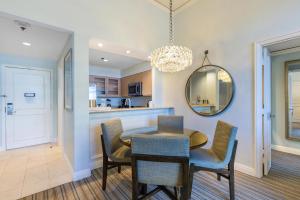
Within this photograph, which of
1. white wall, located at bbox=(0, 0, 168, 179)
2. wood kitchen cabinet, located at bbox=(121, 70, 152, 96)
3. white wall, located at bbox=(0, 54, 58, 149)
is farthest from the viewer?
wood kitchen cabinet, located at bbox=(121, 70, 152, 96)

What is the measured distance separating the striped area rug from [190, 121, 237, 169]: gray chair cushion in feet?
1.56

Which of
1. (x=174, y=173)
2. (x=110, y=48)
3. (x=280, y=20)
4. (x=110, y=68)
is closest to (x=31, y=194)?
(x=174, y=173)

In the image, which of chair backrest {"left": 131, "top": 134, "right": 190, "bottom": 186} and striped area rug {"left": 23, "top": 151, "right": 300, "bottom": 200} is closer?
chair backrest {"left": 131, "top": 134, "right": 190, "bottom": 186}

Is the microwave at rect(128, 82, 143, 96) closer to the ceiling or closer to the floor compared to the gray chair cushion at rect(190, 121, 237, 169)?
closer to the ceiling

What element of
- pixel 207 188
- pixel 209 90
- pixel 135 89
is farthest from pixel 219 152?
pixel 135 89

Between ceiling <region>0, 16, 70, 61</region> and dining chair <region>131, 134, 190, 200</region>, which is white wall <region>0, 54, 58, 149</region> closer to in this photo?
ceiling <region>0, 16, 70, 61</region>

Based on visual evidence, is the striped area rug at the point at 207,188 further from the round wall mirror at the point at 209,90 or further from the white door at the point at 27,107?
the white door at the point at 27,107

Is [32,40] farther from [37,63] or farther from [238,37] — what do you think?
[238,37]

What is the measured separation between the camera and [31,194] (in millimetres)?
1941

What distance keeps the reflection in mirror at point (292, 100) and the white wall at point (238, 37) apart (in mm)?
1766

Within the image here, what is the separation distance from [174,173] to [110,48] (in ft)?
8.49

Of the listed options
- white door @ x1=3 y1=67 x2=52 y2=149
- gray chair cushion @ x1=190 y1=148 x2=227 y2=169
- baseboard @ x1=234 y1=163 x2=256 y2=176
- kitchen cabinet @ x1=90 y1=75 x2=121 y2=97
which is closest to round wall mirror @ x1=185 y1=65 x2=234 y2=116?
baseboard @ x1=234 y1=163 x2=256 y2=176

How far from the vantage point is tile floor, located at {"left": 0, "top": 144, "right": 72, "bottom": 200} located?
2.06 metres

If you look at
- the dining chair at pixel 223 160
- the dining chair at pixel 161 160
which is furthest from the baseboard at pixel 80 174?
the dining chair at pixel 223 160
